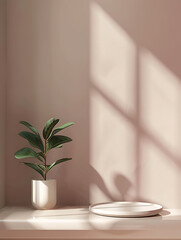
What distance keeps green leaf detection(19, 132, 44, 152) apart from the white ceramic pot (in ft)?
0.48

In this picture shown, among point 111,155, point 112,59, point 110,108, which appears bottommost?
point 111,155

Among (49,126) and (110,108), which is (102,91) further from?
(49,126)

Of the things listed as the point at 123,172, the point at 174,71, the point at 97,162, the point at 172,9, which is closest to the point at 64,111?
the point at 97,162

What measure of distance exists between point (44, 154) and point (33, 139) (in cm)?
8

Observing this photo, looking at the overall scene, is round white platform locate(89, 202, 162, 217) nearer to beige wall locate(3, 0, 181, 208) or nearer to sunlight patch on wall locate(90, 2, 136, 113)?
beige wall locate(3, 0, 181, 208)

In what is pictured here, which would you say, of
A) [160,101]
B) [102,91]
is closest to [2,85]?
[102,91]

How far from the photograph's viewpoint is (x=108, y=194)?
1.77 m

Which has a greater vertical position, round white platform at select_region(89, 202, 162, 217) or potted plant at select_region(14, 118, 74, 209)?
potted plant at select_region(14, 118, 74, 209)

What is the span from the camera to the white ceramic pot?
1621mm

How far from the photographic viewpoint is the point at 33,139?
165 cm

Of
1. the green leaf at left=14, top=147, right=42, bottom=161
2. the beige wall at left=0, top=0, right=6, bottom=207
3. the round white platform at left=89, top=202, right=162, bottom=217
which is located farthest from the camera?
the beige wall at left=0, top=0, right=6, bottom=207

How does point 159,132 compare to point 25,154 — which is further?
point 159,132

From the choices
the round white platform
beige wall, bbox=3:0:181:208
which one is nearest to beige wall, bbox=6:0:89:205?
beige wall, bbox=3:0:181:208

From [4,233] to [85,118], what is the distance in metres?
0.66
